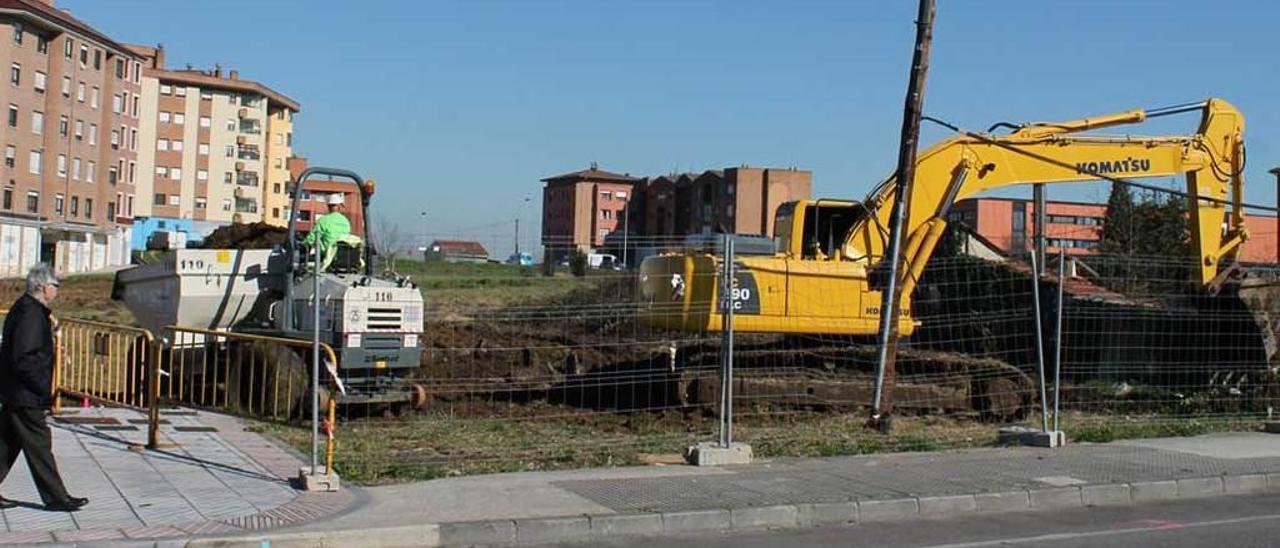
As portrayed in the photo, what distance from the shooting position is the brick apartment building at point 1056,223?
3779cm

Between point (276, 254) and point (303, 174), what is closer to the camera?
point (303, 174)

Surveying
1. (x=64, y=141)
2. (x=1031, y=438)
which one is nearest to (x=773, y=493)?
(x=1031, y=438)

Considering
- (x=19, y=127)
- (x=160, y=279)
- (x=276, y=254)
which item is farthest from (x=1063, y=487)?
(x=19, y=127)

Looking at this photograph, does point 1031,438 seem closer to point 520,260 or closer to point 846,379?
point 846,379

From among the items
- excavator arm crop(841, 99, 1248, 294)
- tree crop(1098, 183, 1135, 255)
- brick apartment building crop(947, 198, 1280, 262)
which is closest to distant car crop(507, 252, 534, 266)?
excavator arm crop(841, 99, 1248, 294)

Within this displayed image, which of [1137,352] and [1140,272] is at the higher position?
[1140,272]

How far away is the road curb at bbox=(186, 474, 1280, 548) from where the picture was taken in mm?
8008

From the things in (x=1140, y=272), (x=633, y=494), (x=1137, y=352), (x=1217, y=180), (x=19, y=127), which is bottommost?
(x=633, y=494)

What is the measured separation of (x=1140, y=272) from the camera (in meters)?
16.7

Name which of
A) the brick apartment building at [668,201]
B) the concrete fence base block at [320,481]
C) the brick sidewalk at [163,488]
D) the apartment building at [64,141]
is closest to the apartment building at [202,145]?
the apartment building at [64,141]

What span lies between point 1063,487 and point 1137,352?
6699 mm

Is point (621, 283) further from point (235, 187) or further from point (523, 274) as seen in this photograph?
point (235, 187)

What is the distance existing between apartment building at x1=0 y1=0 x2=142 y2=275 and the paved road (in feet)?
207

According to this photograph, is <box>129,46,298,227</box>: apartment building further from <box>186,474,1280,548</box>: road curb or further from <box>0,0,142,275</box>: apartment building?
<box>186,474,1280,548</box>: road curb
